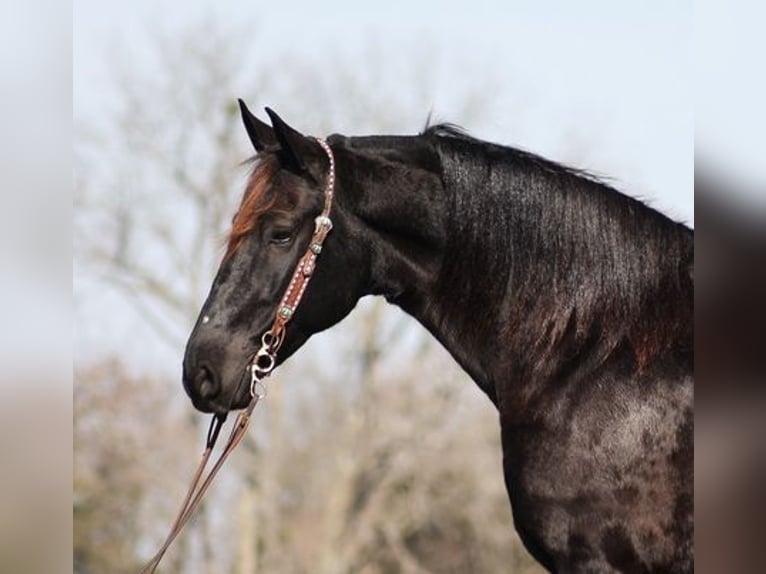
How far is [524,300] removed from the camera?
507 cm

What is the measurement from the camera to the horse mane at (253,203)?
16.5 ft

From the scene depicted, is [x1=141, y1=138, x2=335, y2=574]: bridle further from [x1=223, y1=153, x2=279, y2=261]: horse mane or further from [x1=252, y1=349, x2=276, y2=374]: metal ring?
[x1=223, y1=153, x2=279, y2=261]: horse mane

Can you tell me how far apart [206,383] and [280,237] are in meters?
0.62

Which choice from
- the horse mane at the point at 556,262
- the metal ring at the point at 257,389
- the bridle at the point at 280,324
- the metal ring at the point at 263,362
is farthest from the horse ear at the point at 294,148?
the metal ring at the point at 257,389

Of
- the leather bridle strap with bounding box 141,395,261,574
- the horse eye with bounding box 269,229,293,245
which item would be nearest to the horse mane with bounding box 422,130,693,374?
the horse eye with bounding box 269,229,293,245

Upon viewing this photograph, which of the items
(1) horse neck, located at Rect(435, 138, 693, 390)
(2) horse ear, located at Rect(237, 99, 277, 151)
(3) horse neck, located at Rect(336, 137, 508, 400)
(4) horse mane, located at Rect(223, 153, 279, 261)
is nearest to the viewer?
(1) horse neck, located at Rect(435, 138, 693, 390)

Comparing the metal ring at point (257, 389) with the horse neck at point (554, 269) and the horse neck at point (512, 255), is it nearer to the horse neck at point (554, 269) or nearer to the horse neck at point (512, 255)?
the horse neck at point (512, 255)

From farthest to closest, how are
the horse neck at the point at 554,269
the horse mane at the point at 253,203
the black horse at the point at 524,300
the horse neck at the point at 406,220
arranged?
the horse neck at the point at 406,220 < the horse mane at the point at 253,203 < the horse neck at the point at 554,269 < the black horse at the point at 524,300

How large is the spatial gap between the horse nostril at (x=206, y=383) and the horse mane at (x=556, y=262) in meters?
0.97

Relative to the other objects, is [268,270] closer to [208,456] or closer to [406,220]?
[406,220]

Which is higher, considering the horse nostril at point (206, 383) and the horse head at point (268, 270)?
the horse head at point (268, 270)

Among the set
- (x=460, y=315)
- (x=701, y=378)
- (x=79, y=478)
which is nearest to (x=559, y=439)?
(x=460, y=315)

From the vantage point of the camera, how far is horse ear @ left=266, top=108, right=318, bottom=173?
509 centimetres

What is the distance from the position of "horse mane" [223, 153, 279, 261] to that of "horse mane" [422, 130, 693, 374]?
2.29ft
